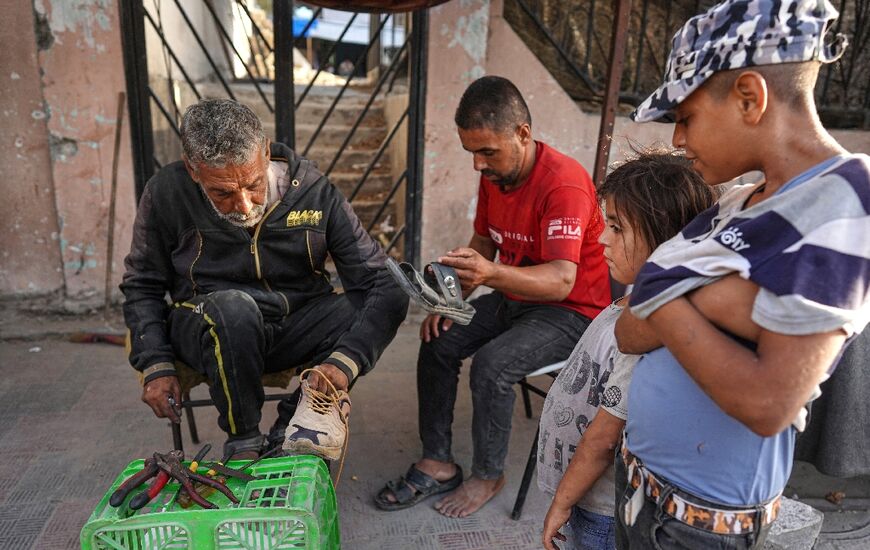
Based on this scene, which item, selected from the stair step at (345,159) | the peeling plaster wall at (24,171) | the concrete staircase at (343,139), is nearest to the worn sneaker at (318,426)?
the peeling plaster wall at (24,171)

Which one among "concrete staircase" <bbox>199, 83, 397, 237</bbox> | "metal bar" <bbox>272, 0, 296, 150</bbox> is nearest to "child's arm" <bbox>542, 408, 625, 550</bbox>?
"metal bar" <bbox>272, 0, 296, 150</bbox>

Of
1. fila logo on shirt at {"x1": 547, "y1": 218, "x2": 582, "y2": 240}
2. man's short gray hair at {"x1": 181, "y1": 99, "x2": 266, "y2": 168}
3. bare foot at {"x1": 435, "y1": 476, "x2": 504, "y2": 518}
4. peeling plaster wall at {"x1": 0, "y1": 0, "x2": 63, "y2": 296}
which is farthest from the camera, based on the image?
peeling plaster wall at {"x1": 0, "y1": 0, "x2": 63, "y2": 296}

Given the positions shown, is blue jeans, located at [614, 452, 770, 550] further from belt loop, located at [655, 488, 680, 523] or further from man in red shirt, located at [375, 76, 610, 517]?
man in red shirt, located at [375, 76, 610, 517]

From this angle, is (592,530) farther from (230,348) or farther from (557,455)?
(230,348)

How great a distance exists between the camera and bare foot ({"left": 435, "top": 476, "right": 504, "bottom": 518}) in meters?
2.29

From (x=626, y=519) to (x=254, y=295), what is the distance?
4.99 feet

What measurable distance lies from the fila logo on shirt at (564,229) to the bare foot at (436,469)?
988mm

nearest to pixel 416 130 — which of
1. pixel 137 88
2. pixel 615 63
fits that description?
pixel 615 63

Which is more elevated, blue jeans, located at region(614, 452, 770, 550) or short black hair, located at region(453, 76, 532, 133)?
short black hair, located at region(453, 76, 532, 133)

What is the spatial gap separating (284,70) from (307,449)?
8.55ft

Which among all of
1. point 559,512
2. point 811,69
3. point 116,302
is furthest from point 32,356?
point 811,69

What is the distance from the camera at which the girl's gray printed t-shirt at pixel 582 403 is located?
4.79 feet

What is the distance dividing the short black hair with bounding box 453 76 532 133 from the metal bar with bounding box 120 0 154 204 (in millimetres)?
2187

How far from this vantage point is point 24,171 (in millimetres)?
3635
